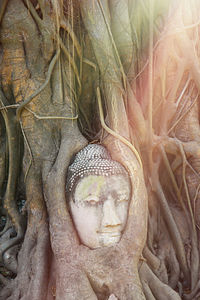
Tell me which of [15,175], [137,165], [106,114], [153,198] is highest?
[106,114]

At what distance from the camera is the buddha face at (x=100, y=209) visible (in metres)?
2.21

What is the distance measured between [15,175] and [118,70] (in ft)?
4.32

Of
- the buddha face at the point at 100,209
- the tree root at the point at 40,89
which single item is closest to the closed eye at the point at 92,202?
the buddha face at the point at 100,209

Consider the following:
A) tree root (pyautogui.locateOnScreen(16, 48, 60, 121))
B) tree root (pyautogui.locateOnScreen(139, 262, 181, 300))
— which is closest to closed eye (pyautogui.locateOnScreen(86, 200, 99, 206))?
tree root (pyautogui.locateOnScreen(139, 262, 181, 300))

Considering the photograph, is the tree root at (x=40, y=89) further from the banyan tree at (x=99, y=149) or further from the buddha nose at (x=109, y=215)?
the buddha nose at (x=109, y=215)

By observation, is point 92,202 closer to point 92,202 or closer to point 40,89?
point 92,202

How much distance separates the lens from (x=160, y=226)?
2805mm

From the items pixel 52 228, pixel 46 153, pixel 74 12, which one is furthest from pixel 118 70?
pixel 52 228

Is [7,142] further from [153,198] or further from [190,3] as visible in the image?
[190,3]

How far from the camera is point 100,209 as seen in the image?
2.22 metres

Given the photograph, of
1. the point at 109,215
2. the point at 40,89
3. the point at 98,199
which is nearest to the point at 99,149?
the point at 98,199

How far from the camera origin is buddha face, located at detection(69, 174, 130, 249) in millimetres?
2207

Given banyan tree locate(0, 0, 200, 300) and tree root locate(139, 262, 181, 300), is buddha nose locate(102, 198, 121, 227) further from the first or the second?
tree root locate(139, 262, 181, 300)

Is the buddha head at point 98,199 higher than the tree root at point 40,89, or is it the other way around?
the tree root at point 40,89
